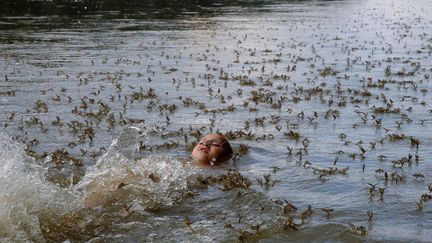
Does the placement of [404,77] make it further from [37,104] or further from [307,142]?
[37,104]

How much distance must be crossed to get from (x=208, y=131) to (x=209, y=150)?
1.96 metres

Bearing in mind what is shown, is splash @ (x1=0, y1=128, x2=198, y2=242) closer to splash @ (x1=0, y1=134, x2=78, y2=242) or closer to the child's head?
splash @ (x1=0, y1=134, x2=78, y2=242)

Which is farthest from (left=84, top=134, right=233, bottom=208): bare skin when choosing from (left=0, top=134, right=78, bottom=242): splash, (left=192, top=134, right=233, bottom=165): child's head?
(left=0, top=134, right=78, bottom=242): splash

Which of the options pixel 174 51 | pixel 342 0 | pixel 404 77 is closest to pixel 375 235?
pixel 404 77

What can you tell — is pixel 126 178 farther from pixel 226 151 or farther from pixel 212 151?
pixel 226 151

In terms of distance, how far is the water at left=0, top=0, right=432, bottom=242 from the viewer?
6910mm

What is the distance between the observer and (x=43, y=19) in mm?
37562

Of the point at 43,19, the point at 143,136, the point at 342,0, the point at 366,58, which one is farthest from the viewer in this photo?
the point at 342,0

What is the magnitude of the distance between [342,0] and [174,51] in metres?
52.7

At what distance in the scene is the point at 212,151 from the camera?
9.88 metres

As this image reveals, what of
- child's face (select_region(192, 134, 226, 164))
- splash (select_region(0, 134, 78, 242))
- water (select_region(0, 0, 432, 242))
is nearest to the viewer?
splash (select_region(0, 134, 78, 242))

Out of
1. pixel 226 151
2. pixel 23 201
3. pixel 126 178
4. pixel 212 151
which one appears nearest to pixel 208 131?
pixel 226 151

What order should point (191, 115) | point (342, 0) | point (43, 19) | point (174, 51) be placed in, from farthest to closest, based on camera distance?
1. point (342, 0)
2. point (43, 19)
3. point (174, 51)
4. point (191, 115)

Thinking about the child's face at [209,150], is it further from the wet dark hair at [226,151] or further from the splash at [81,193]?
the splash at [81,193]
